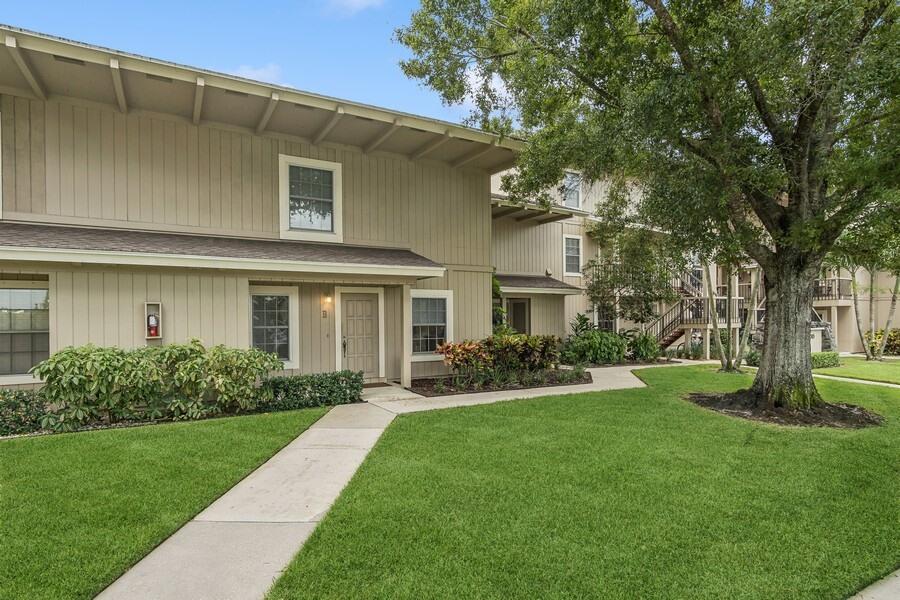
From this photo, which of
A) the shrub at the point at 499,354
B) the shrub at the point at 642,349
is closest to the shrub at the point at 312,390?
the shrub at the point at 499,354

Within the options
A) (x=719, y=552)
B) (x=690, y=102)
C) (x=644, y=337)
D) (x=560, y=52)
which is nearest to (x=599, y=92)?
(x=560, y=52)

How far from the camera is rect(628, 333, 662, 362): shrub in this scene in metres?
15.7

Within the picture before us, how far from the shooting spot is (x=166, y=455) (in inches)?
209

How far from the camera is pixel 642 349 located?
15.7 meters

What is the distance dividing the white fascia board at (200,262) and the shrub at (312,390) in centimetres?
183

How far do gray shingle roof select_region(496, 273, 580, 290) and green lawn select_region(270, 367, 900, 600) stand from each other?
821 centimetres

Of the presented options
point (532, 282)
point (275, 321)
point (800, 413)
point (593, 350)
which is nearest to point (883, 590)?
point (800, 413)

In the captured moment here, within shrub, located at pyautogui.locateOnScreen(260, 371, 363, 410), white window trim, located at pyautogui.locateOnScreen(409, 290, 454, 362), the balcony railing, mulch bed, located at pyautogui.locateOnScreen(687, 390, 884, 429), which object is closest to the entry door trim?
white window trim, located at pyautogui.locateOnScreen(409, 290, 454, 362)

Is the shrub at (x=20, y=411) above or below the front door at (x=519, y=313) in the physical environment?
below

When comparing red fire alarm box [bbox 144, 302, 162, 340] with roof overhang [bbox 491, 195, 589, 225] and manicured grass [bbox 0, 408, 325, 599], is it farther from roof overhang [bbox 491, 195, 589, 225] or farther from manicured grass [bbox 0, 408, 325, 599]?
roof overhang [bbox 491, 195, 589, 225]

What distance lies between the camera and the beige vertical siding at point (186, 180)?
7438 mm

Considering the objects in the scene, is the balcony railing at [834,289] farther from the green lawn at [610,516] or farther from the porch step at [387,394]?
the porch step at [387,394]

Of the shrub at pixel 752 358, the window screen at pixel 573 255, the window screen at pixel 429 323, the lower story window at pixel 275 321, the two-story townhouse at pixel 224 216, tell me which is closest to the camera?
the two-story townhouse at pixel 224 216

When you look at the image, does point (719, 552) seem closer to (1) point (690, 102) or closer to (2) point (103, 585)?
(2) point (103, 585)
